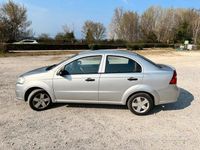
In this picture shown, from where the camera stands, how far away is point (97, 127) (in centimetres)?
533

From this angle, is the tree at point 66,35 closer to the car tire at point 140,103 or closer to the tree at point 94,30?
the tree at point 94,30

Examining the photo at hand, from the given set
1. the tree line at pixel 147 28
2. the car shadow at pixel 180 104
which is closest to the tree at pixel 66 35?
the tree line at pixel 147 28

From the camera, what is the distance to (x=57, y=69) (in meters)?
6.24

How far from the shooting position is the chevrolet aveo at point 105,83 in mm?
5988

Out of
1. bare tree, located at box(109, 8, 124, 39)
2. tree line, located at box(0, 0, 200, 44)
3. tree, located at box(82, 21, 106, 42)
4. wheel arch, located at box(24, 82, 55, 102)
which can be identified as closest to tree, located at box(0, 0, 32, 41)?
tree line, located at box(0, 0, 200, 44)

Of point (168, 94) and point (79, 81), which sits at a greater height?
point (79, 81)

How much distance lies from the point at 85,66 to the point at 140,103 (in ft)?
5.24

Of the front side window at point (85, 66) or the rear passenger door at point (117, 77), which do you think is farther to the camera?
the front side window at point (85, 66)

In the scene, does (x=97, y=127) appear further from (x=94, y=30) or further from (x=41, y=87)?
(x=94, y=30)

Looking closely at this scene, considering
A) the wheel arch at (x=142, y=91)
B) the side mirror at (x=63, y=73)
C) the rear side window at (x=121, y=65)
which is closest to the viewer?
the wheel arch at (x=142, y=91)

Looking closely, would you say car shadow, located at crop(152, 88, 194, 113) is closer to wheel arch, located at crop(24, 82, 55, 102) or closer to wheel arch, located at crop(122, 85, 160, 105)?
wheel arch, located at crop(122, 85, 160, 105)

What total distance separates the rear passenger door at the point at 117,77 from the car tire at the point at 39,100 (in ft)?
4.48

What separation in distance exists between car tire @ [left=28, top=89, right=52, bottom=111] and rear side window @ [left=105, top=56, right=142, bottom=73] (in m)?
1.66

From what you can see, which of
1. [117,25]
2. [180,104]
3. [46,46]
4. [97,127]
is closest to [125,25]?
[117,25]
